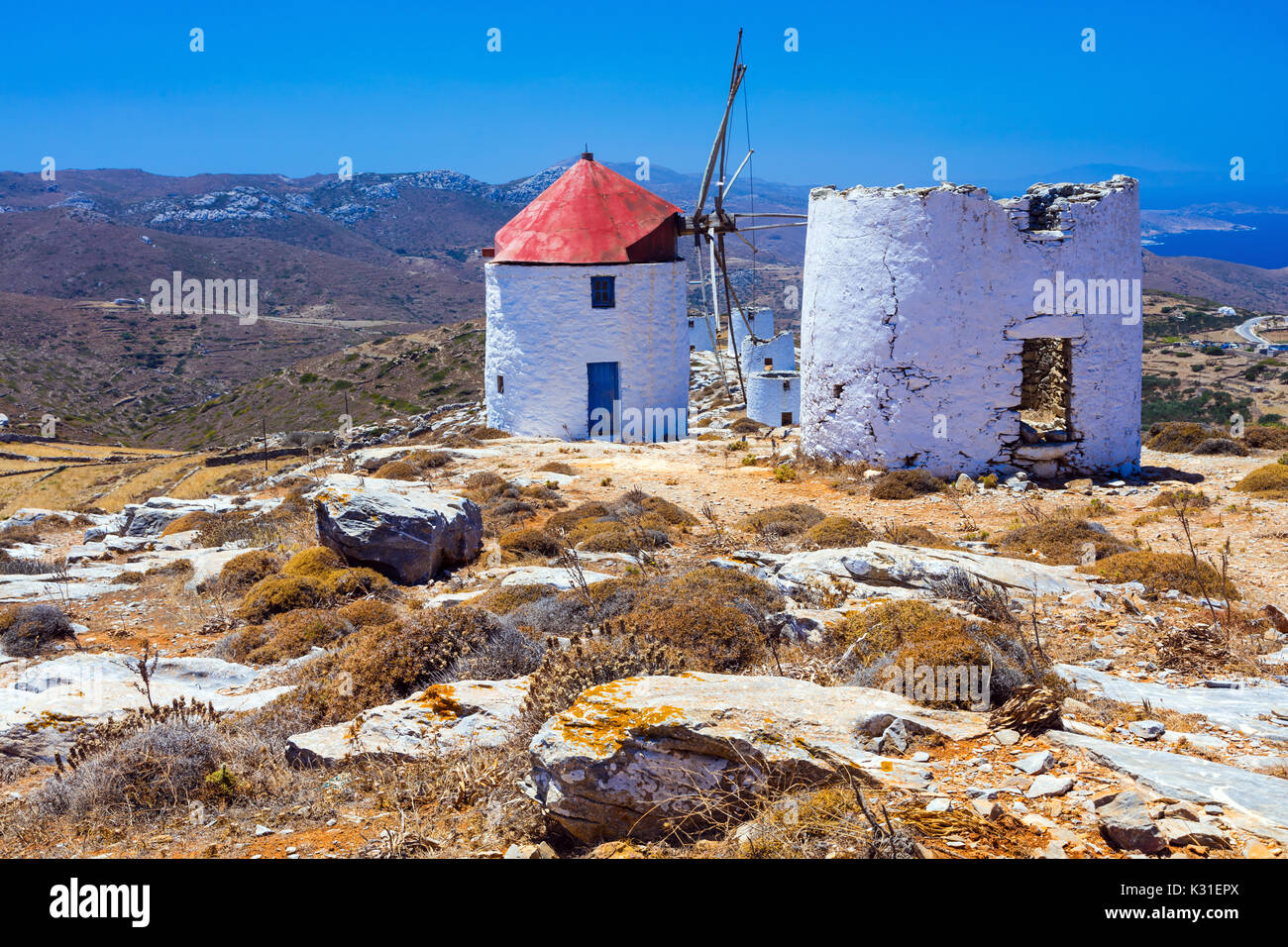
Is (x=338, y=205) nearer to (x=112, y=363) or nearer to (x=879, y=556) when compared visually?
(x=112, y=363)

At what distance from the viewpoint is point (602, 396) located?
72.1ft

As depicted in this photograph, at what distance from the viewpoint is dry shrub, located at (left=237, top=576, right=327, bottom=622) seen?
8625mm

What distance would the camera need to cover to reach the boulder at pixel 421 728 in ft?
16.1

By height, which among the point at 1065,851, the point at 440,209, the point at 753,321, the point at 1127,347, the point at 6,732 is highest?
the point at 440,209

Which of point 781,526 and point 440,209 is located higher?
point 440,209

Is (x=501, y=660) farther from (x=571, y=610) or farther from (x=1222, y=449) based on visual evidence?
(x=1222, y=449)

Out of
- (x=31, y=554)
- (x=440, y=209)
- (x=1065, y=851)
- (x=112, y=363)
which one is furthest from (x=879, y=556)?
(x=440, y=209)

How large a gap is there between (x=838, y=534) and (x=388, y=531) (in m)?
4.96

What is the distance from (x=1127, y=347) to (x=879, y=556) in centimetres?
813

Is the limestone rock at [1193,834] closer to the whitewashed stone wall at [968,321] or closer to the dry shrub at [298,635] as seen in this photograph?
the dry shrub at [298,635]

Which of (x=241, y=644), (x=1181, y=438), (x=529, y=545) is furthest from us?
(x=1181, y=438)

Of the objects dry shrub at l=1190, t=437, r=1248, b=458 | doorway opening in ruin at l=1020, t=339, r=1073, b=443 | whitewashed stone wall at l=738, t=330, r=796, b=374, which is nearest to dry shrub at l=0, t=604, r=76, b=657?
doorway opening in ruin at l=1020, t=339, r=1073, b=443

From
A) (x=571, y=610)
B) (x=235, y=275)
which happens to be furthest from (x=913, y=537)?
(x=235, y=275)
